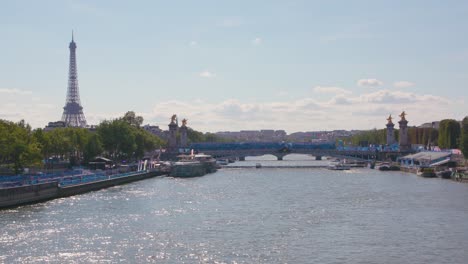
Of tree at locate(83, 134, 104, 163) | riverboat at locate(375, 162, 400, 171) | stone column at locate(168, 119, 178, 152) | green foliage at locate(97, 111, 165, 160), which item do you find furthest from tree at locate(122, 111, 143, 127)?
riverboat at locate(375, 162, 400, 171)

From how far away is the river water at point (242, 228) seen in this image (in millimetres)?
33344

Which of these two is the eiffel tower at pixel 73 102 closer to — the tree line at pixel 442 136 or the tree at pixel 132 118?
the tree at pixel 132 118

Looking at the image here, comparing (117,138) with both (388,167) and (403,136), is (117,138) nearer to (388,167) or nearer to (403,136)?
(388,167)

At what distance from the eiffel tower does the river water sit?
9106cm

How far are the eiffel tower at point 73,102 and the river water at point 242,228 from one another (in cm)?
9106

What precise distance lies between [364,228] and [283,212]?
8.76 meters

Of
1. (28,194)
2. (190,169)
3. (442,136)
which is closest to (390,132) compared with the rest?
(442,136)

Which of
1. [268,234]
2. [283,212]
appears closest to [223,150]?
[283,212]

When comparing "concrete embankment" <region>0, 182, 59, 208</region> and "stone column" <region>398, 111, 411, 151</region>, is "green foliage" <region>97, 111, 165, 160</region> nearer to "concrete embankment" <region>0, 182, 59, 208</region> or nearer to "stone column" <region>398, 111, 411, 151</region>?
Result: "concrete embankment" <region>0, 182, 59, 208</region>

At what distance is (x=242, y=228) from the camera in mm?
41375

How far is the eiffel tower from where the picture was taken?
5989 inches

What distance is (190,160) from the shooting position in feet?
348

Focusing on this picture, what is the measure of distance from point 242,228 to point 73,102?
12696 centimetres

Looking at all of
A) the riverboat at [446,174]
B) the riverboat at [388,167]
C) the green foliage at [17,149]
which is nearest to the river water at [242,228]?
the green foliage at [17,149]
